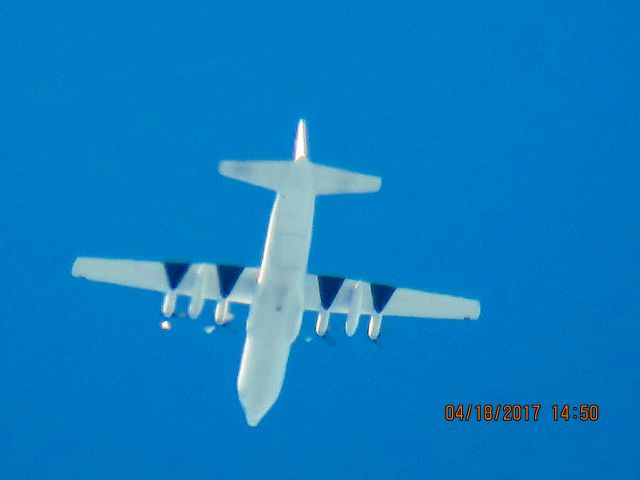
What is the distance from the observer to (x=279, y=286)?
4369 centimetres

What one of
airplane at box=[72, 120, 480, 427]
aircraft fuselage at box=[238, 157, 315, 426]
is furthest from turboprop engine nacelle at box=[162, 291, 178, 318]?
aircraft fuselage at box=[238, 157, 315, 426]

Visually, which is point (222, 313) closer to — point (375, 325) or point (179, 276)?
point (179, 276)

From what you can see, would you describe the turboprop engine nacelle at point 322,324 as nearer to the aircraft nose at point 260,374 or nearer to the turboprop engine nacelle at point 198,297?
the aircraft nose at point 260,374

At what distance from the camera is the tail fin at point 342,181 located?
42.6 meters

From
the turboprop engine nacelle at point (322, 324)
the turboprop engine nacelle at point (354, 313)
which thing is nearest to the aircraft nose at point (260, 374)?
the turboprop engine nacelle at point (322, 324)

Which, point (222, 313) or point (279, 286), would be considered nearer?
point (279, 286)

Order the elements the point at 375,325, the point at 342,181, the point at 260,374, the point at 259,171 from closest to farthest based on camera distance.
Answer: the point at 259,171 → the point at 342,181 → the point at 260,374 → the point at 375,325

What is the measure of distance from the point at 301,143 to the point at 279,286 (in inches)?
322

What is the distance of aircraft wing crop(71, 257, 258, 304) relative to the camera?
46.5 meters

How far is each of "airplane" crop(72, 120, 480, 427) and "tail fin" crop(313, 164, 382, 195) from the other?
50mm

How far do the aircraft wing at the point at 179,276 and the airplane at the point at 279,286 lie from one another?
2.1 inches

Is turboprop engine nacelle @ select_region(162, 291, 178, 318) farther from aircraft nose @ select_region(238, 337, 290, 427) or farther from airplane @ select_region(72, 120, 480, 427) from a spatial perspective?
aircraft nose @ select_region(238, 337, 290, 427)

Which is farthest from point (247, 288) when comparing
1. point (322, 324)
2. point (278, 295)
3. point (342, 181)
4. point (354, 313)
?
point (342, 181)

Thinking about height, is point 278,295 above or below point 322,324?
below
